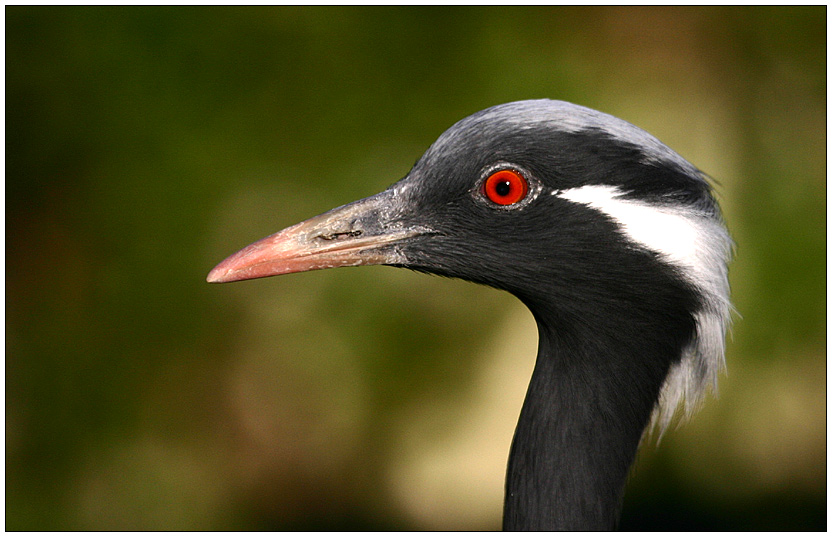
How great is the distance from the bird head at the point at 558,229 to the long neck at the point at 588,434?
66 mm

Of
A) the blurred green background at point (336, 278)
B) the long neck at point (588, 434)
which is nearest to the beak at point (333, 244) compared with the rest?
the long neck at point (588, 434)

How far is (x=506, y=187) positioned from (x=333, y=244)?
0.43m

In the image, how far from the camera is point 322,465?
412cm

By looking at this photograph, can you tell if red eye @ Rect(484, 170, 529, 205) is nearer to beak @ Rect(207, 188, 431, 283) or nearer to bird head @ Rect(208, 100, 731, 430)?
bird head @ Rect(208, 100, 731, 430)

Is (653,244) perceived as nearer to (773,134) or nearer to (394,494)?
(773,134)

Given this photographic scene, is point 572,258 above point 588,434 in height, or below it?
above

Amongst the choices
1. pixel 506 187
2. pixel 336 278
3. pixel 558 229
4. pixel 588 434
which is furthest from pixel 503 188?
pixel 336 278

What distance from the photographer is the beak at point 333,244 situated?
68.9 inches

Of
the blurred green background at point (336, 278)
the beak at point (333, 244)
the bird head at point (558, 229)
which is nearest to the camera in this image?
the bird head at point (558, 229)

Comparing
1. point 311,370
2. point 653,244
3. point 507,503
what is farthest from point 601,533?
point 311,370

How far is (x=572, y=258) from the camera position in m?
1.72

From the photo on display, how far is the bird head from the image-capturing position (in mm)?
1635

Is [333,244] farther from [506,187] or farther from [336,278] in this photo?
[336,278]

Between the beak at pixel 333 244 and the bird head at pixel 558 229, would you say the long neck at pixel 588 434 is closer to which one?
the bird head at pixel 558 229
